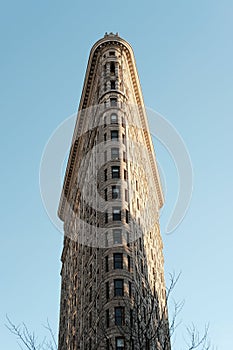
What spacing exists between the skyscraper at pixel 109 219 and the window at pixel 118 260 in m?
0.12

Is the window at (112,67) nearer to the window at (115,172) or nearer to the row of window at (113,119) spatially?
the row of window at (113,119)

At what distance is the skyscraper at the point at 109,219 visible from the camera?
Answer: 57.9 meters

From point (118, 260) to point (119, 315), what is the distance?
24.3 feet

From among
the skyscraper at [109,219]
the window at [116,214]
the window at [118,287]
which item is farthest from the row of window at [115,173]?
the window at [118,287]

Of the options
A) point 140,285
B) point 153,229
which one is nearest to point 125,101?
point 153,229

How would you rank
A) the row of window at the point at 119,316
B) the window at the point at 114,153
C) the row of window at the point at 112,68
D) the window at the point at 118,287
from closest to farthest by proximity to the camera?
1. the row of window at the point at 119,316
2. the window at the point at 118,287
3. the window at the point at 114,153
4. the row of window at the point at 112,68

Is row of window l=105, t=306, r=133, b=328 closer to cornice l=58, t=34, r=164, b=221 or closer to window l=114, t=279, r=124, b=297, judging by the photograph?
window l=114, t=279, r=124, b=297

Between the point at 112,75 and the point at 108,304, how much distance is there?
4722 cm

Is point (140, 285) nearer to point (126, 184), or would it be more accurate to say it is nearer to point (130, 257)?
point (130, 257)

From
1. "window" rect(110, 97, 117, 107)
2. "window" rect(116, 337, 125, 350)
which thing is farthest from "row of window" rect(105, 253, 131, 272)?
"window" rect(110, 97, 117, 107)

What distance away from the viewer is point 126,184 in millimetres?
69875

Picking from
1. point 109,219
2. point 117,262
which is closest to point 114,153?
point 109,219

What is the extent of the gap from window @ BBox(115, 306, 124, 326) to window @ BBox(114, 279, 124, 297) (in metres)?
1.78

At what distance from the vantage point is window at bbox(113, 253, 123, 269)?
2366 inches
